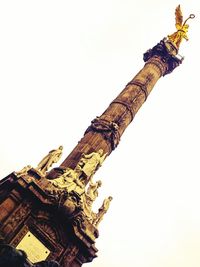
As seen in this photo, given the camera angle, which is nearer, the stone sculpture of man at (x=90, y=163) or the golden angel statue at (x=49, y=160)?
the golden angel statue at (x=49, y=160)

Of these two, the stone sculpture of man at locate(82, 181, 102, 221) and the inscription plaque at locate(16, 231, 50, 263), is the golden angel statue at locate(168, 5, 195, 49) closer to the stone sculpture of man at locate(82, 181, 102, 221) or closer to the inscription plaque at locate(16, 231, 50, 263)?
the stone sculpture of man at locate(82, 181, 102, 221)

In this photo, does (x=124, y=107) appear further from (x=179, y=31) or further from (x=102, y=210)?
(x=179, y=31)

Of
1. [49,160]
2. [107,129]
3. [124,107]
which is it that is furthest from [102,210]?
[124,107]

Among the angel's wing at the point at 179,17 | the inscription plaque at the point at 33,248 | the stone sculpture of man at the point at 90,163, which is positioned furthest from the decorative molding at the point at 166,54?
the inscription plaque at the point at 33,248

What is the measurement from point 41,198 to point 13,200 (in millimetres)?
793

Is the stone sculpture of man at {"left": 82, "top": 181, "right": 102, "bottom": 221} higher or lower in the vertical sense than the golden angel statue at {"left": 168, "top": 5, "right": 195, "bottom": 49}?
lower

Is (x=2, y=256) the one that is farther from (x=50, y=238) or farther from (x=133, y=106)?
(x=133, y=106)

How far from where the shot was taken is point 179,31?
20.7 m

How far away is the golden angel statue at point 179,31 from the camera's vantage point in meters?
20.3

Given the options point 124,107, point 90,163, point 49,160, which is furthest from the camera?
point 124,107

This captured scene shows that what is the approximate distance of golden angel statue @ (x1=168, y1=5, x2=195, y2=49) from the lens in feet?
66.6

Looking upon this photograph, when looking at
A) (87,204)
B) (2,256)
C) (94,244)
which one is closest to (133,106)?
(87,204)

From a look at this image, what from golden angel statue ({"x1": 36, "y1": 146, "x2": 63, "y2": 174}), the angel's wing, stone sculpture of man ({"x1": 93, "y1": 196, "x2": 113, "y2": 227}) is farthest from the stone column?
the angel's wing

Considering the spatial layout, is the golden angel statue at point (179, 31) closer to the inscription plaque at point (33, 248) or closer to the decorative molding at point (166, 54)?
the decorative molding at point (166, 54)
